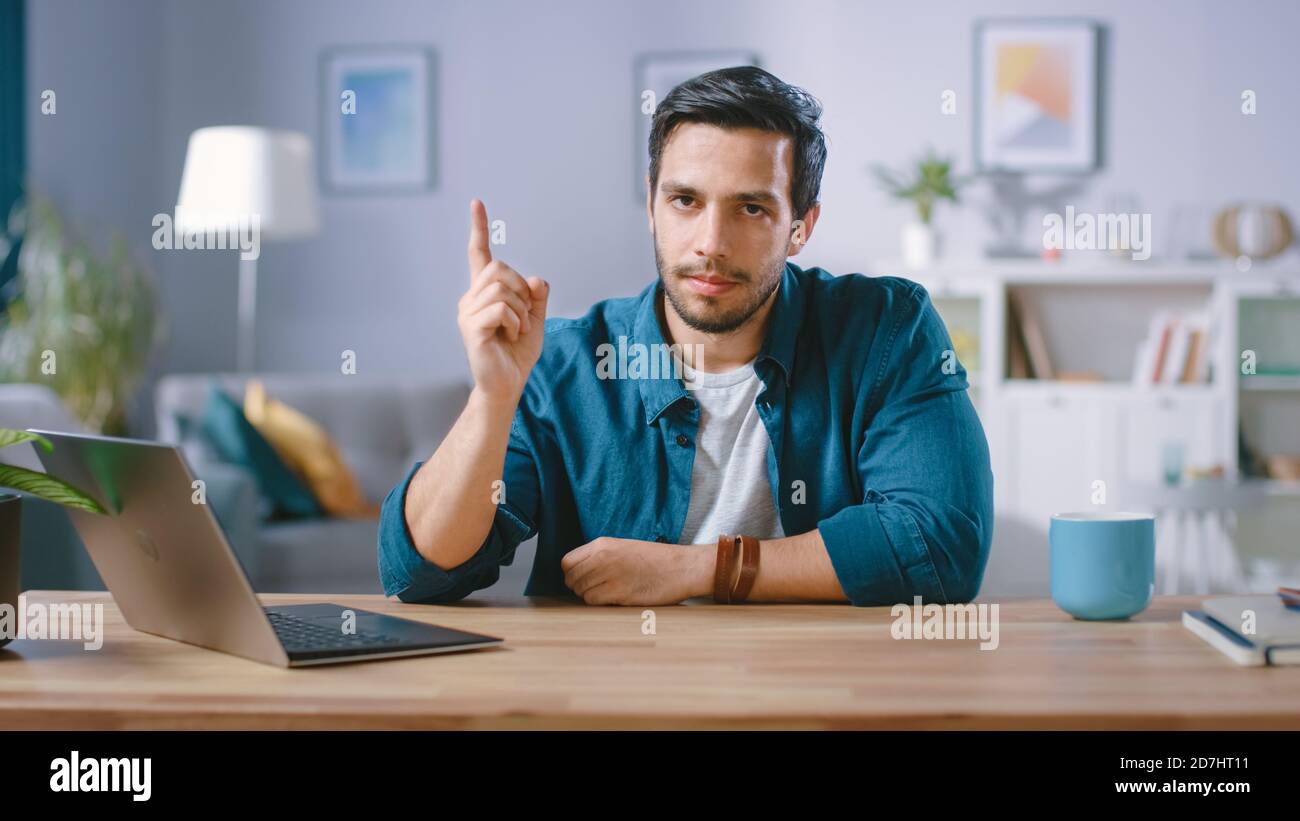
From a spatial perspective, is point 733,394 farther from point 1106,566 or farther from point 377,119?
point 377,119

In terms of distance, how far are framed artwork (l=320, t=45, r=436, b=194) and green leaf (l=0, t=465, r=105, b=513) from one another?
416 cm

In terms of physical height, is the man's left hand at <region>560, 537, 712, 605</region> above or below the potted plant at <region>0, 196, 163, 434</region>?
below

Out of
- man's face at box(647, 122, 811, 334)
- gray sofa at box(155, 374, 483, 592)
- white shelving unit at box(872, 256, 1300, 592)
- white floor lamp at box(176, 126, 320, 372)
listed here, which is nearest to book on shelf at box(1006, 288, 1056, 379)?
white shelving unit at box(872, 256, 1300, 592)

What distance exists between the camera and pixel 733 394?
1.68 m

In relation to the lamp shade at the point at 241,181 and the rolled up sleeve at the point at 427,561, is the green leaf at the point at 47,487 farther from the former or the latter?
the lamp shade at the point at 241,181

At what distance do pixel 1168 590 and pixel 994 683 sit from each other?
3811mm

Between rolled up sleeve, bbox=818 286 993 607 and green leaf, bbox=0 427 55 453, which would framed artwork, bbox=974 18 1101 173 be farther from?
green leaf, bbox=0 427 55 453

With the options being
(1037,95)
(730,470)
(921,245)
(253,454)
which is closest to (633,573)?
(730,470)

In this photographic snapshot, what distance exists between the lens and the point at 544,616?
1.27m

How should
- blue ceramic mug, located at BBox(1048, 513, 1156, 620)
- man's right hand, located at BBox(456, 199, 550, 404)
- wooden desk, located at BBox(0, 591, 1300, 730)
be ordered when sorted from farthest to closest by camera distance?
man's right hand, located at BBox(456, 199, 550, 404), blue ceramic mug, located at BBox(1048, 513, 1156, 620), wooden desk, located at BBox(0, 591, 1300, 730)

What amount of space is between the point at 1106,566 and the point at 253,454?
2.85 meters

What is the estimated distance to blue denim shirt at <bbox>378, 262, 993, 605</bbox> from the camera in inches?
61.2

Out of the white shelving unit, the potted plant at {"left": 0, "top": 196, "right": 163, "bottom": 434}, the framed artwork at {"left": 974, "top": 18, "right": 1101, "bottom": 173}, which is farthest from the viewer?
the framed artwork at {"left": 974, "top": 18, "right": 1101, "bottom": 173}
